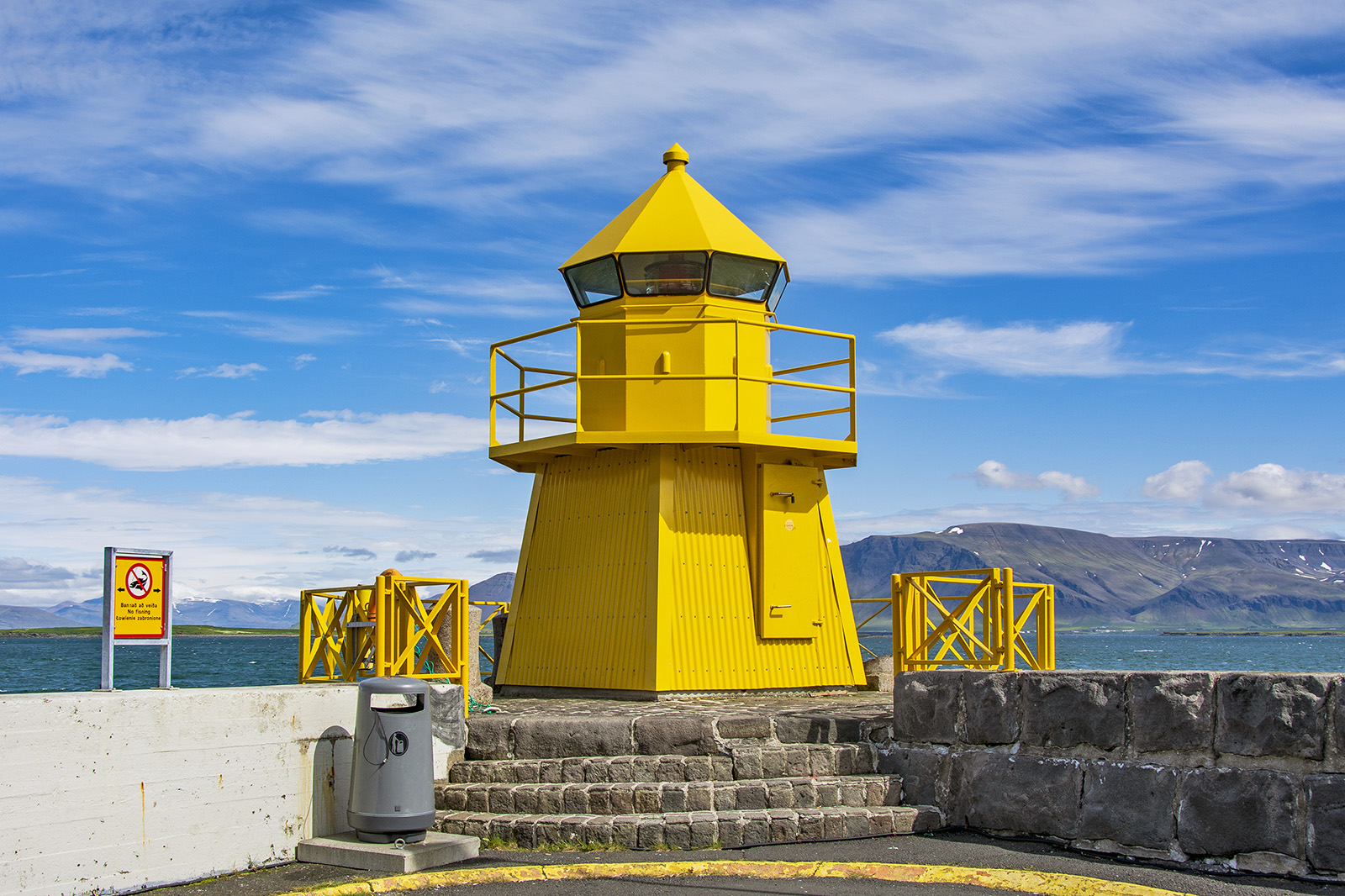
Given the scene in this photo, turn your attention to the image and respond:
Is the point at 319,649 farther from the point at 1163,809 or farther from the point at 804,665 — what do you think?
the point at 1163,809

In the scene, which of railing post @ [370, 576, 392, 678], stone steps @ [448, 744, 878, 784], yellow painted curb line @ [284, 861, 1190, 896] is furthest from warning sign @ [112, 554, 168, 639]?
railing post @ [370, 576, 392, 678]

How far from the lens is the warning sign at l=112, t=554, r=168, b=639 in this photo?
24.0 feet

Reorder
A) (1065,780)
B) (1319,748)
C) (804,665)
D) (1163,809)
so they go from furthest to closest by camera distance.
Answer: (804,665) → (1065,780) → (1163,809) → (1319,748)

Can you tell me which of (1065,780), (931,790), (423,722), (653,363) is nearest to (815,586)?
(653,363)

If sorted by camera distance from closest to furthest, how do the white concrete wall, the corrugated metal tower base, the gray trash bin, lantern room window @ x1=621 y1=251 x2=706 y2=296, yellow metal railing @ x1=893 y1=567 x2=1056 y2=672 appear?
1. the white concrete wall
2. the gray trash bin
3. yellow metal railing @ x1=893 y1=567 x2=1056 y2=672
4. the corrugated metal tower base
5. lantern room window @ x1=621 y1=251 x2=706 y2=296

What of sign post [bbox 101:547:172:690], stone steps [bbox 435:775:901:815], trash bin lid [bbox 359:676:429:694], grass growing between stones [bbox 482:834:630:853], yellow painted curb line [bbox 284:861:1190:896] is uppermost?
sign post [bbox 101:547:172:690]

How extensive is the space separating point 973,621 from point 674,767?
4290 millimetres

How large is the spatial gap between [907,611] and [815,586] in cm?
124

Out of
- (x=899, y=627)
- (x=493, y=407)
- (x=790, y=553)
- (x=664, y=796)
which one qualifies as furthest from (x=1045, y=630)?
(x=493, y=407)

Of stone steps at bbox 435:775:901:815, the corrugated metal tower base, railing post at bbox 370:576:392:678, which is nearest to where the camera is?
stone steps at bbox 435:775:901:815

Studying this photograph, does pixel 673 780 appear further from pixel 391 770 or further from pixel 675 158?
pixel 675 158

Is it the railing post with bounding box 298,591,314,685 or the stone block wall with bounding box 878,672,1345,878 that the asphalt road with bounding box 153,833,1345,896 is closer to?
the stone block wall with bounding box 878,672,1345,878

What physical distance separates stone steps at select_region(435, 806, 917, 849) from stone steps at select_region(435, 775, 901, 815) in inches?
3.1

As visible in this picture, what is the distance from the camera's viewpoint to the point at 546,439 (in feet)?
39.8
